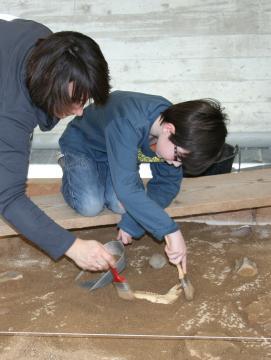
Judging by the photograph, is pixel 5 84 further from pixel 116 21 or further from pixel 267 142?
pixel 267 142

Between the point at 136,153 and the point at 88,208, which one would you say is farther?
the point at 88,208

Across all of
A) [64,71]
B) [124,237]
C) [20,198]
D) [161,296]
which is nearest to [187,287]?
[161,296]

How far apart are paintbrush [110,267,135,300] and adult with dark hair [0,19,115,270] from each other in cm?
21

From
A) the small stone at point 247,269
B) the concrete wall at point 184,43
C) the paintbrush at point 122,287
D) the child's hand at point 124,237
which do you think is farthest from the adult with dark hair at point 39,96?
the concrete wall at point 184,43

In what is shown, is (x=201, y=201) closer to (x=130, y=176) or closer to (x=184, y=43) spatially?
(x=130, y=176)

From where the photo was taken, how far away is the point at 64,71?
1.41 meters

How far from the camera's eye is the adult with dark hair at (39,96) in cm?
143

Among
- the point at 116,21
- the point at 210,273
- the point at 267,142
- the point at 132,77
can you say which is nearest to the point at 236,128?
the point at 267,142

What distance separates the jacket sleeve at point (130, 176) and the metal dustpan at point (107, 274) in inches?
9.3

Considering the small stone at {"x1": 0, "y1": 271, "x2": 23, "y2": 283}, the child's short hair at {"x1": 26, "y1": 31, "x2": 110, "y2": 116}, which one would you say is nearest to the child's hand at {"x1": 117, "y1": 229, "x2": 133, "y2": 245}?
the small stone at {"x1": 0, "y1": 271, "x2": 23, "y2": 283}

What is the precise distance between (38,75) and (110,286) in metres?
0.95

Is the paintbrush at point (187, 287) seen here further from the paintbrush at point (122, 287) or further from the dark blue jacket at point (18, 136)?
the dark blue jacket at point (18, 136)

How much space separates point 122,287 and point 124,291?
20 mm

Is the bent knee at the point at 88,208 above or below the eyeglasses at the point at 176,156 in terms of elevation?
below
